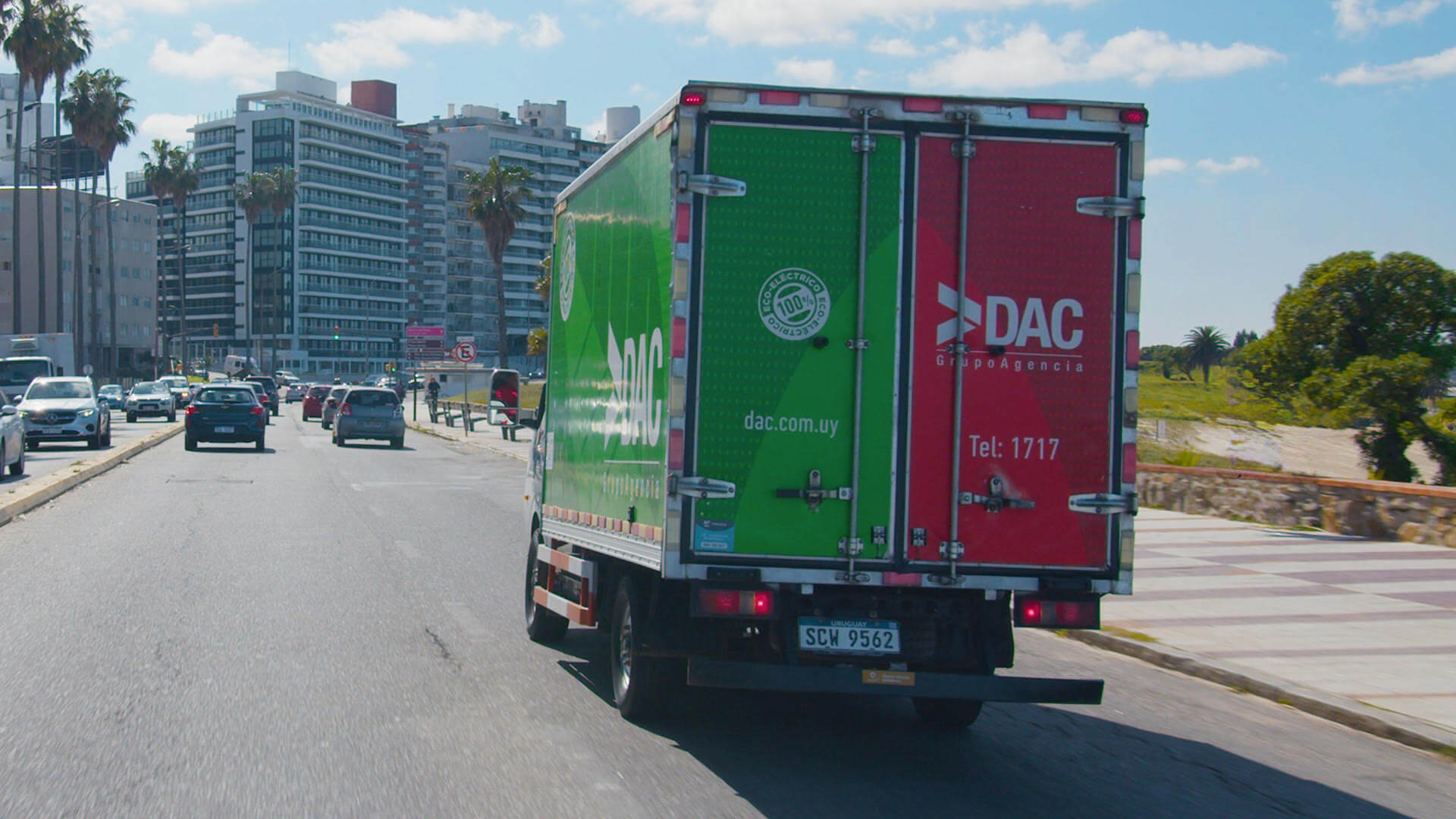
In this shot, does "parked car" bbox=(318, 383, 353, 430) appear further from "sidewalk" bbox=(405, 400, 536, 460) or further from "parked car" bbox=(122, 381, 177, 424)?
"parked car" bbox=(122, 381, 177, 424)

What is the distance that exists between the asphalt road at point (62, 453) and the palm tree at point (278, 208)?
278 feet

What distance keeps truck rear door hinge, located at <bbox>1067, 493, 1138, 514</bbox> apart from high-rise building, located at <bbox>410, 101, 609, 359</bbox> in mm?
165149

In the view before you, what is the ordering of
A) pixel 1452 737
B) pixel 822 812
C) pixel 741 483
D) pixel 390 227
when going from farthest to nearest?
pixel 390 227 < pixel 1452 737 < pixel 741 483 < pixel 822 812

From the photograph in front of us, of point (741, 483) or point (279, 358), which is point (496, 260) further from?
point (279, 358)

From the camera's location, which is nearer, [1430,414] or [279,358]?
[1430,414]

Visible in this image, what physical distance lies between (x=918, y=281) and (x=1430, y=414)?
14084mm

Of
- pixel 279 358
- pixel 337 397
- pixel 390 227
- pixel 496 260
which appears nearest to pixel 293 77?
pixel 390 227

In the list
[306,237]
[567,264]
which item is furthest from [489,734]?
[306,237]

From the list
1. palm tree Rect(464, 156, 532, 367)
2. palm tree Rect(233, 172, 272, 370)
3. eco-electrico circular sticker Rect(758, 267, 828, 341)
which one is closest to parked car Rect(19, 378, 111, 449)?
eco-electrico circular sticker Rect(758, 267, 828, 341)

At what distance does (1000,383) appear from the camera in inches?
238

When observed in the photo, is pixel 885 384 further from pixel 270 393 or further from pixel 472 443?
pixel 270 393

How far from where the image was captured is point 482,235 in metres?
172

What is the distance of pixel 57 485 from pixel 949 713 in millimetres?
17599

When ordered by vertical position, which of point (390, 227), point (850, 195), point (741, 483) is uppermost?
point (390, 227)
